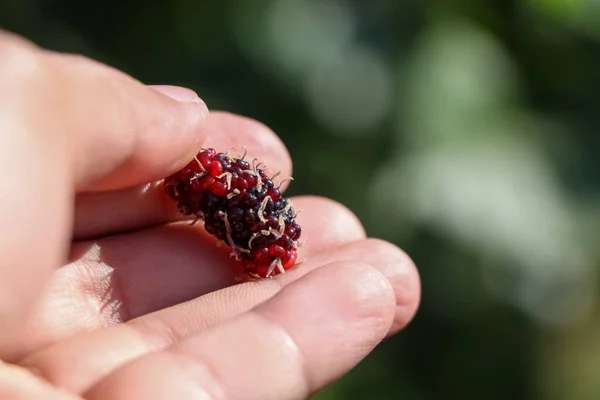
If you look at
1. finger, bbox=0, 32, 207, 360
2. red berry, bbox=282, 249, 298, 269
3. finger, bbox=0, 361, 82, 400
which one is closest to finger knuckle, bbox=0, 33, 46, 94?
finger, bbox=0, 32, 207, 360

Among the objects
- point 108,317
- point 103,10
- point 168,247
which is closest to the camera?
point 108,317

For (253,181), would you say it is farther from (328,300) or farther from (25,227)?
(25,227)

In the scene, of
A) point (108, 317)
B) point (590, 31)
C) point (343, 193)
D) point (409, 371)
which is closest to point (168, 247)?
point (108, 317)

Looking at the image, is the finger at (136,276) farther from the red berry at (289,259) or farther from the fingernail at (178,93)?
the fingernail at (178,93)

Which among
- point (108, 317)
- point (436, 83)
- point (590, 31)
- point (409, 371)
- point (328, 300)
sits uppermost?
point (590, 31)

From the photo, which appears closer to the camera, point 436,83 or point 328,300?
point 328,300

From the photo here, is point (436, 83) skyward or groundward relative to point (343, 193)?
skyward

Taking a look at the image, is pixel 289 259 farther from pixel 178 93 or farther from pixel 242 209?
pixel 178 93

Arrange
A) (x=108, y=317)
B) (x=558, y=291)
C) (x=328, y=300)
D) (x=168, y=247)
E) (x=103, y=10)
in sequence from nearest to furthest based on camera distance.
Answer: (x=328, y=300)
(x=108, y=317)
(x=168, y=247)
(x=558, y=291)
(x=103, y=10)
